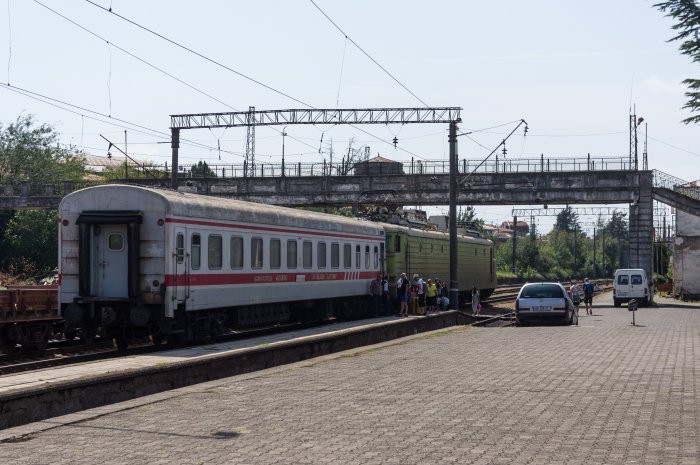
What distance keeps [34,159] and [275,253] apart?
2464 inches

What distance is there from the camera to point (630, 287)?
50781 mm

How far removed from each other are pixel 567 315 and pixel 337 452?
2357cm

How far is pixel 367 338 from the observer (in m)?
24.6

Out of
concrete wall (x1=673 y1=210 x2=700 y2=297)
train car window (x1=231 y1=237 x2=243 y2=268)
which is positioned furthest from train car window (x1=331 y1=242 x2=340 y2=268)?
concrete wall (x1=673 y1=210 x2=700 y2=297)

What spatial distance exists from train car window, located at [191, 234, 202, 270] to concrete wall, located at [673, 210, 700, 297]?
144 feet

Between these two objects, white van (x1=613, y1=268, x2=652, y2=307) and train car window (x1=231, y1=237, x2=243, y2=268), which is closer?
train car window (x1=231, y1=237, x2=243, y2=268)

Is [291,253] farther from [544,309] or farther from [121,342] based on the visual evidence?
[544,309]

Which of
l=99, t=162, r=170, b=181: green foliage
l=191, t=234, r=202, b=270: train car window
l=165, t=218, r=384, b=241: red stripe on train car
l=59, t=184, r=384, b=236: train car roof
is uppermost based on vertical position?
l=99, t=162, r=170, b=181: green foliage

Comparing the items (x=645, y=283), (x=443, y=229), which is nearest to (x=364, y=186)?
(x=443, y=229)

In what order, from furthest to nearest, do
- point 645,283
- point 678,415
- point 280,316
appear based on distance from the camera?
point 645,283, point 280,316, point 678,415

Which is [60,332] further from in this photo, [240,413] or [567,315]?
[567,315]

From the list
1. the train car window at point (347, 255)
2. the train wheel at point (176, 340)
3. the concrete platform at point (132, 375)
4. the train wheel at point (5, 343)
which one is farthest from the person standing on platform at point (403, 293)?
the train wheel at point (5, 343)

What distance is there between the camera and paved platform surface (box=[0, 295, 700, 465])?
364 inches

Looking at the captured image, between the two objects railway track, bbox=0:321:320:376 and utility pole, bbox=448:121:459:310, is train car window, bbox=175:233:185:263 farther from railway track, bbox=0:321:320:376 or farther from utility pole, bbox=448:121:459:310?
utility pole, bbox=448:121:459:310
